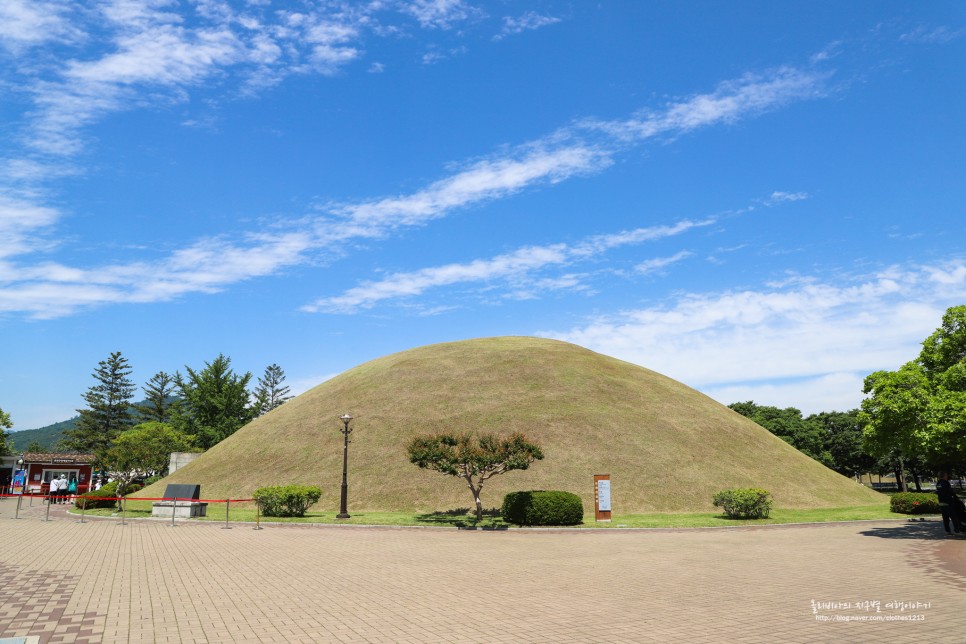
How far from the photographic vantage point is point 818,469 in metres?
48.7

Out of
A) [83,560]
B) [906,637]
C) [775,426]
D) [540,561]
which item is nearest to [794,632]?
[906,637]

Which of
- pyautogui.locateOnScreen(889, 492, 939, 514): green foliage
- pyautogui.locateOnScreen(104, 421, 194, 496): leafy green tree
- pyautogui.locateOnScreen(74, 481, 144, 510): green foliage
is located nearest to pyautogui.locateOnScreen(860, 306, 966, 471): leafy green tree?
pyautogui.locateOnScreen(889, 492, 939, 514): green foliage

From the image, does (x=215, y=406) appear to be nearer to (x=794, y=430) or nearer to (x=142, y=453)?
(x=142, y=453)

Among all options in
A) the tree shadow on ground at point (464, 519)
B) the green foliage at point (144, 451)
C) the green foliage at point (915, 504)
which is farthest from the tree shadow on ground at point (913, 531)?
the green foliage at point (144, 451)

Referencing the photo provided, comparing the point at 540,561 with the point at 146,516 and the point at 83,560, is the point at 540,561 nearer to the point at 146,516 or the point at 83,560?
the point at 83,560

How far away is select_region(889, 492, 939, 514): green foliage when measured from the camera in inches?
1320

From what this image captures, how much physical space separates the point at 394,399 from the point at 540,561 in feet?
118

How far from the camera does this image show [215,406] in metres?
94.2

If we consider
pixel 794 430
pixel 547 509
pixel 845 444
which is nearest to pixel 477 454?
pixel 547 509

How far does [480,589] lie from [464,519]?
A: 64.7 ft

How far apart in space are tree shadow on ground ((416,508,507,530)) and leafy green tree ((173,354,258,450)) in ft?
218

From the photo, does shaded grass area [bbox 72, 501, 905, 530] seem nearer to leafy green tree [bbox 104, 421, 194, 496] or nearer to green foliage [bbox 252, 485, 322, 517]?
green foliage [bbox 252, 485, 322, 517]

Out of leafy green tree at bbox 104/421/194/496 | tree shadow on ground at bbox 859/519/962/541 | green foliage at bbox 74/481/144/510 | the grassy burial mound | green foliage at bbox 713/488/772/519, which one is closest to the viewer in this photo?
tree shadow on ground at bbox 859/519/962/541

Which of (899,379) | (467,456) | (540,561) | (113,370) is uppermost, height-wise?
(113,370)
